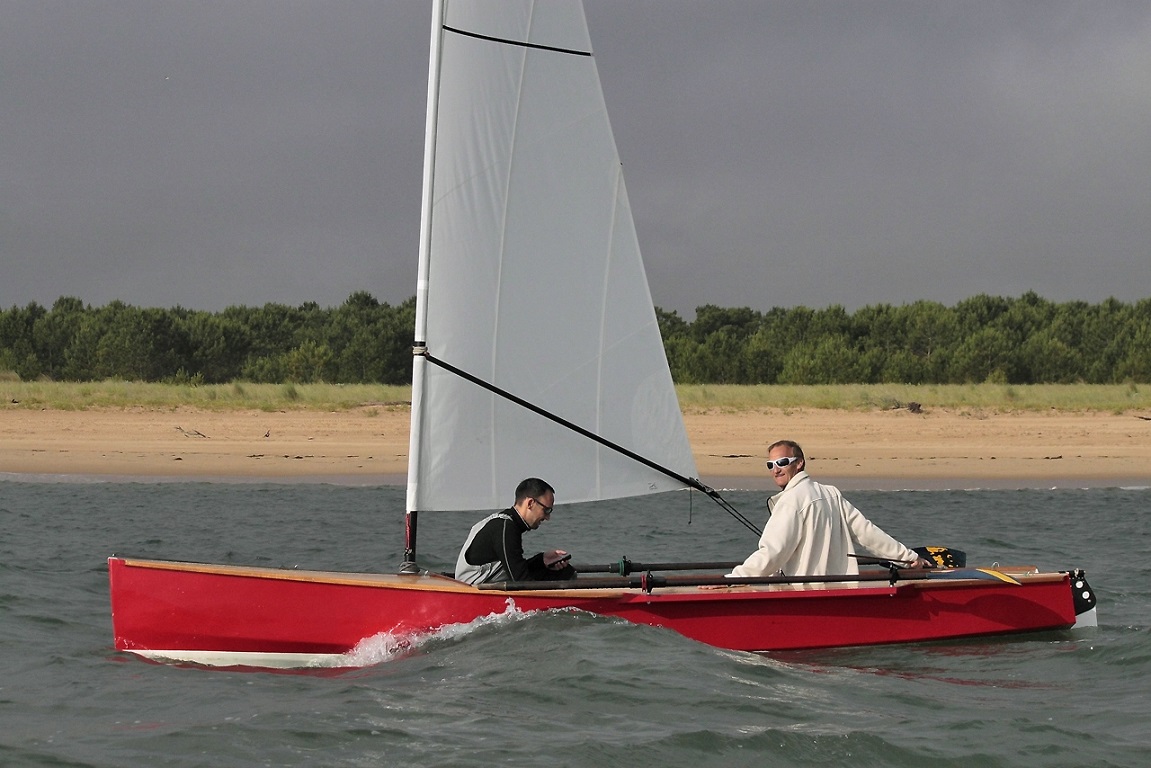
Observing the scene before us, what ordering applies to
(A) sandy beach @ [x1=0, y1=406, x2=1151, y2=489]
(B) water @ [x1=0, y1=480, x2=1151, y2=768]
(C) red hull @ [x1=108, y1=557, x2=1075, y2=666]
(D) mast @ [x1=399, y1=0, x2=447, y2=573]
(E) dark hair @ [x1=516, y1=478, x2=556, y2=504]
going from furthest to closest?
(A) sandy beach @ [x1=0, y1=406, x2=1151, y2=489] → (D) mast @ [x1=399, y1=0, x2=447, y2=573] → (E) dark hair @ [x1=516, y1=478, x2=556, y2=504] → (C) red hull @ [x1=108, y1=557, x2=1075, y2=666] → (B) water @ [x1=0, y1=480, x2=1151, y2=768]

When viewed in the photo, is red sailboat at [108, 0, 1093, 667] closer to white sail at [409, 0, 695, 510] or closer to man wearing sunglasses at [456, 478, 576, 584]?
white sail at [409, 0, 695, 510]

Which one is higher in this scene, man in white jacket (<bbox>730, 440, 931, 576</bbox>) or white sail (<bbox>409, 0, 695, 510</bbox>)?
white sail (<bbox>409, 0, 695, 510</bbox>)

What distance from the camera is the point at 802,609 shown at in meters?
8.09

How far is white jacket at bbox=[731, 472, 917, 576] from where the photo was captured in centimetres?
A: 802

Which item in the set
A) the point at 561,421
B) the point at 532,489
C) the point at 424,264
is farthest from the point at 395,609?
the point at 424,264

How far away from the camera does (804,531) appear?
8.13 meters

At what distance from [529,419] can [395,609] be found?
1583mm

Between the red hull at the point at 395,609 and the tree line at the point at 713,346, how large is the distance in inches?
1266

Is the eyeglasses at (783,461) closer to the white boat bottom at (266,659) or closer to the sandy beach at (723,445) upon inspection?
the white boat bottom at (266,659)

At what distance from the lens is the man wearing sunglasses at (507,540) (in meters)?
8.01

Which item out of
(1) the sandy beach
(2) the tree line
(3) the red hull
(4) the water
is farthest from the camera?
(2) the tree line

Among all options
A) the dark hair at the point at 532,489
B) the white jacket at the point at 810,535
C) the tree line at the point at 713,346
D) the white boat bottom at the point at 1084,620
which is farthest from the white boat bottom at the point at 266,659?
the tree line at the point at 713,346

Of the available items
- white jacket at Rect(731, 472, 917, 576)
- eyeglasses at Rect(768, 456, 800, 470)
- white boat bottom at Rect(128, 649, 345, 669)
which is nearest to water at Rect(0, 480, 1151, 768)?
white boat bottom at Rect(128, 649, 345, 669)

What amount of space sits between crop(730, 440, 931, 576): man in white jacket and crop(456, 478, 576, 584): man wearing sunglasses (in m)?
1.34
